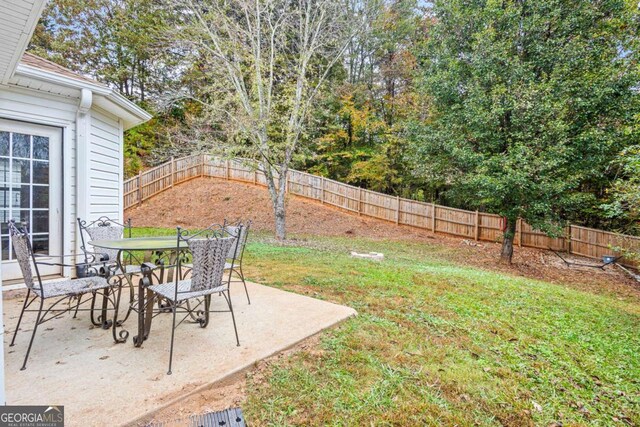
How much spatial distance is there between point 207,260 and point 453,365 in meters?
2.08

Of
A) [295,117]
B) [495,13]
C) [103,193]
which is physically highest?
[495,13]

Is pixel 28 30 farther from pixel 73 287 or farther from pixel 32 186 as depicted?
pixel 32 186

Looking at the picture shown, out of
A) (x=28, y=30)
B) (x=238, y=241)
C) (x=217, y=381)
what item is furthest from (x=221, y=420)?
(x=28, y=30)

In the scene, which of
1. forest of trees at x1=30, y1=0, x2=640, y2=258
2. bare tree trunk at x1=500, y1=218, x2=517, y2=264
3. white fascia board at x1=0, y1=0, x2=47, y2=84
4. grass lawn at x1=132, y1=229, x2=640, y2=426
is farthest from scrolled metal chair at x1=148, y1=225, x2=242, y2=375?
bare tree trunk at x1=500, y1=218, x2=517, y2=264

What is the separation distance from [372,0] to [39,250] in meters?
10.9

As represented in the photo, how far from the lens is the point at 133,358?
229 centimetres

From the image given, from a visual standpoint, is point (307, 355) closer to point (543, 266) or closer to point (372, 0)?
point (543, 266)

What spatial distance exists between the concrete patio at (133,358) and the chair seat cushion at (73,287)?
435mm

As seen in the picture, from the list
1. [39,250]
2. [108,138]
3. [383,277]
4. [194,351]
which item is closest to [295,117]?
[108,138]

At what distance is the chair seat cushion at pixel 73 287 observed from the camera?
239cm

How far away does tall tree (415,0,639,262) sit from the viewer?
7191 millimetres

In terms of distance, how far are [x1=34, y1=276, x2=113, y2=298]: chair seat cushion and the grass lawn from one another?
1.50 meters

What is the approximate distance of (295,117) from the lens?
30.3 feet

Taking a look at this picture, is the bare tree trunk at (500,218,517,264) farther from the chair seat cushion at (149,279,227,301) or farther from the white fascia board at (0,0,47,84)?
the white fascia board at (0,0,47,84)
